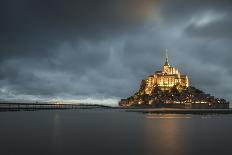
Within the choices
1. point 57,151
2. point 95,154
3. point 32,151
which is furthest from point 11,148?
point 95,154

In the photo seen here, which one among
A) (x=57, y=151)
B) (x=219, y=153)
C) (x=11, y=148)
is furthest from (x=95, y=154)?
(x=219, y=153)

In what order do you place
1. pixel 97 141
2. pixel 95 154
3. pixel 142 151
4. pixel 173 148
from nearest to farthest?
pixel 95 154
pixel 142 151
pixel 173 148
pixel 97 141

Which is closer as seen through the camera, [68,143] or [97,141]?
[68,143]

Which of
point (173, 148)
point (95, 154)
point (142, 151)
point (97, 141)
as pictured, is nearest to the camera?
point (95, 154)

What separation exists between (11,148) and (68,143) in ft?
25.2

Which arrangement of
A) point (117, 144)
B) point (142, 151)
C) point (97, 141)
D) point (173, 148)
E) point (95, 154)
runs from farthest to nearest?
point (97, 141)
point (117, 144)
point (173, 148)
point (142, 151)
point (95, 154)

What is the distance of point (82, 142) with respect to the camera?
149 ft

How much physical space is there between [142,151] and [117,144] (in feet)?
20.4

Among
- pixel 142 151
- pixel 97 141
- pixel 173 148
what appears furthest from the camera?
pixel 97 141

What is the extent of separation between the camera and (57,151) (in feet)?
122

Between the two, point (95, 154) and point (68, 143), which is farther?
point (68, 143)

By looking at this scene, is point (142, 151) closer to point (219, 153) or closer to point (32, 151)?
point (219, 153)

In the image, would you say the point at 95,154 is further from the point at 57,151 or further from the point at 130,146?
the point at 130,146

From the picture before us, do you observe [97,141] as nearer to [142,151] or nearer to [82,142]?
[82,142]
